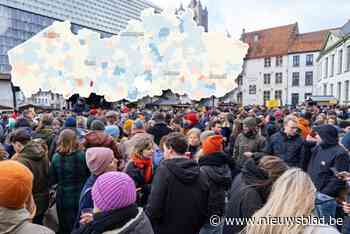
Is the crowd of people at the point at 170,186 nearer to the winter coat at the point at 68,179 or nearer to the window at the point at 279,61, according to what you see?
the winter coat at the point at 68,179

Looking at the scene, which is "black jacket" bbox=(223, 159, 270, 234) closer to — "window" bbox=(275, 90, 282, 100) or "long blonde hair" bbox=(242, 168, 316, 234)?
"long blonde hair" bbox=(242, 168, 316, 234)

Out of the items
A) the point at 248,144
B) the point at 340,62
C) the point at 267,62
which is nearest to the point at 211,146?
the point at 248,144

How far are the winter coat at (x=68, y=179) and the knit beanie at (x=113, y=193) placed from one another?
193cm

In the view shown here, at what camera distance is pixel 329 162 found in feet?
13.5

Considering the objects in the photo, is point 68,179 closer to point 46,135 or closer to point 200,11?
point 46,135

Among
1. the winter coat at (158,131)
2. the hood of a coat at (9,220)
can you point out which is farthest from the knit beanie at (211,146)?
the winter coat at (158,131)

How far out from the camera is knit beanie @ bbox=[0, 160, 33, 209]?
6.08 feet

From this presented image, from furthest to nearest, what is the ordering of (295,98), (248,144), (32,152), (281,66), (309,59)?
(281,66)
(295,98)
(309,59)
(248,144)
(32,152)

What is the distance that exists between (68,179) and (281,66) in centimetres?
5127

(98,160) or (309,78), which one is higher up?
(309,78)

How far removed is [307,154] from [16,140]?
178 inches

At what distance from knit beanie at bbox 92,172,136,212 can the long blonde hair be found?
0.81m

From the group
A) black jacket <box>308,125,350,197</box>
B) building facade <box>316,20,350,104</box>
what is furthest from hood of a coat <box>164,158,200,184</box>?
building facade <box>316,20,350,104</box>

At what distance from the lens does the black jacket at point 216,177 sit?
3.43 metres
